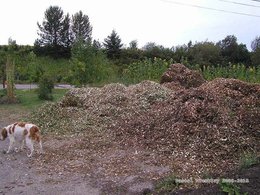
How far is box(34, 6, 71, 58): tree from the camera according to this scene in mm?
47375

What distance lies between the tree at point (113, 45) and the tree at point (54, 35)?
571 cm

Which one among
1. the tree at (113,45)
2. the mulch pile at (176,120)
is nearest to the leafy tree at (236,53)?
the tree at (113,45)

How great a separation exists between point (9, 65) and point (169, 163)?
11.4 m

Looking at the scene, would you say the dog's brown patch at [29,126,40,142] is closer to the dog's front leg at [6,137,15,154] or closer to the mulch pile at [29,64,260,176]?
the dog's front leg at [6,137,15,154]

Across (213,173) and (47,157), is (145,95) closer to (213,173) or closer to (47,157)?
(47,157)

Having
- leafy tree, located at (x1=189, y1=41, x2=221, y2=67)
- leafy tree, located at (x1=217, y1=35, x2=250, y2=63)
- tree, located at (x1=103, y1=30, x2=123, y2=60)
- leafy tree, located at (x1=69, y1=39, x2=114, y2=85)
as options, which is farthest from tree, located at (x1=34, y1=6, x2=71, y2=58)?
leafy tree, located at (x1=69, y1=39, x2=114, y2=85)

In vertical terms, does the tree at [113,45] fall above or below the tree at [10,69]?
above

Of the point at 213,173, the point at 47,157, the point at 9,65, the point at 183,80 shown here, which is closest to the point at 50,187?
the point at 47,157

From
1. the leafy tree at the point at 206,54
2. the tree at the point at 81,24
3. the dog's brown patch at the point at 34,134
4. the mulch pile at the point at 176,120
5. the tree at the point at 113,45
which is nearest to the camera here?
the mulch pile at the point at 176,120

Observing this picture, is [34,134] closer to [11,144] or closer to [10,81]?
[11,144]

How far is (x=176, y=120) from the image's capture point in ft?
27.2

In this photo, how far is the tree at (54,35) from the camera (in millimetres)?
47375

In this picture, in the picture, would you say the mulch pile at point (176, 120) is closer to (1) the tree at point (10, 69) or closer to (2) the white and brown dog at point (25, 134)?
(2) the white and brown dog at point (25, 134)

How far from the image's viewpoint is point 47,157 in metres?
7.30
